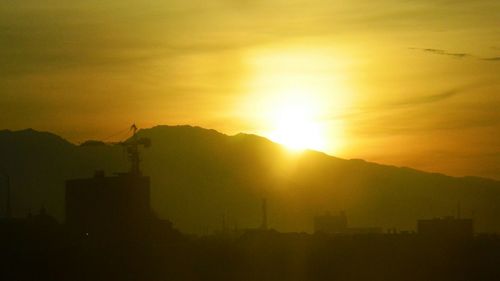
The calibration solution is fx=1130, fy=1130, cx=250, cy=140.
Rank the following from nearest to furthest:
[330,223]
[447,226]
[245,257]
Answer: [245,257] → [447,226] → [330,223]

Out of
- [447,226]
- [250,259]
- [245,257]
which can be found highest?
[447,226]

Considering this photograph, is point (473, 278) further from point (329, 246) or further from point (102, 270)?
point (102, 270)

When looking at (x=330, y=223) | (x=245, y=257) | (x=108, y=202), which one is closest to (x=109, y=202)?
(x=108, y=202)

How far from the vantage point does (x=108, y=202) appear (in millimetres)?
125625

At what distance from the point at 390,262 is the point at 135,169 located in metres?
76.7

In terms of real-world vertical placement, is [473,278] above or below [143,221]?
below

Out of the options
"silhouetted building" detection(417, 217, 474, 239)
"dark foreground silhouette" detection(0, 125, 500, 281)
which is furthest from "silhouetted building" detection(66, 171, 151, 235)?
"silhouetted building" detection(417, 217, 474, 239)

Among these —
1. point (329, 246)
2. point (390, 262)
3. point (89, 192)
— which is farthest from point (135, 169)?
point (390, 262)

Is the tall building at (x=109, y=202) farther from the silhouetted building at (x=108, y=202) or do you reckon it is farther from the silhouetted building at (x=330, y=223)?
the silhouetted building at (x=330, y=223)

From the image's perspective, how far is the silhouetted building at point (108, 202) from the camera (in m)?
122

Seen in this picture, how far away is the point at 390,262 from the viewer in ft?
263

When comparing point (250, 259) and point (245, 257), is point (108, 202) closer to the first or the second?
point (245, 257)

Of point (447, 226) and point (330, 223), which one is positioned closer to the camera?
point (447, 226)

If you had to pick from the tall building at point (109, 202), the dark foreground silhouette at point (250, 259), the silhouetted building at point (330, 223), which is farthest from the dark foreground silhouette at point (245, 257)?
the silhouetted building at point (330, 223)
